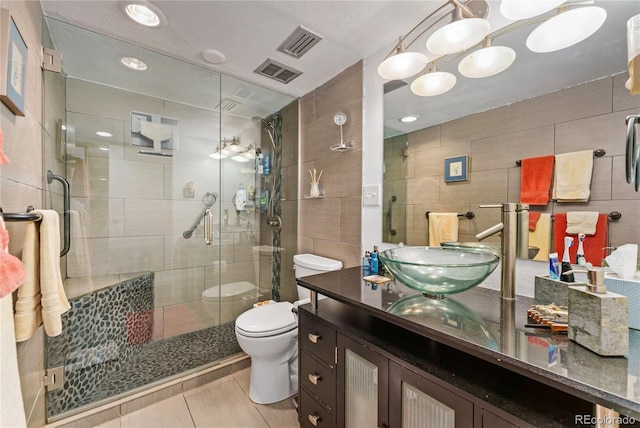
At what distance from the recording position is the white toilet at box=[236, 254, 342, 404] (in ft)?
5.49

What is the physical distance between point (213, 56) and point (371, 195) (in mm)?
1482

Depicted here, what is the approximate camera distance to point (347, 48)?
5.74 feet

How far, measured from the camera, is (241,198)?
254cm

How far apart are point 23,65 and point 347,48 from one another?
1.63 metres

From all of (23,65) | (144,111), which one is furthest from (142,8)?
(144,111)

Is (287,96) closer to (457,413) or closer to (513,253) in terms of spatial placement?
(513,253)

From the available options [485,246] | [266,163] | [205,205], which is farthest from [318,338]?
[266,163]

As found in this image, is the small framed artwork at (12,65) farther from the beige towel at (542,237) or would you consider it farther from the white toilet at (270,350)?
the beige towel at (542,237)

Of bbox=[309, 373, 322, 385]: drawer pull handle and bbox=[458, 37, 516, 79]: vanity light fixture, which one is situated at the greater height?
bbox=[458, 37, 516, 79]: vanity light fixture

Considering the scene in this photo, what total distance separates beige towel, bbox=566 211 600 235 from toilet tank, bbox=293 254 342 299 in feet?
4.21

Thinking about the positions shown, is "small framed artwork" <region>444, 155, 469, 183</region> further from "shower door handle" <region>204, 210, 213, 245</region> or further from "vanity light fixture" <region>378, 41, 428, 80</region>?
"shower door handle" <region>204, 210, 213, 245</region>

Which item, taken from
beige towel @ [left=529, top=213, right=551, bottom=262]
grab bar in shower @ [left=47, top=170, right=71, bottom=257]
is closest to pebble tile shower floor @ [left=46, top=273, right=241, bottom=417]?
grab bar in shower @ [left=47, top=170, right=71, bottom=257]

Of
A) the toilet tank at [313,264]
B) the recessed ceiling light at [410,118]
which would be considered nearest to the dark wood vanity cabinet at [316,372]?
the toilet tank at [313,264]

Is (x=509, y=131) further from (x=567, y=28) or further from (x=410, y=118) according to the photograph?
(x=410, y=118)
